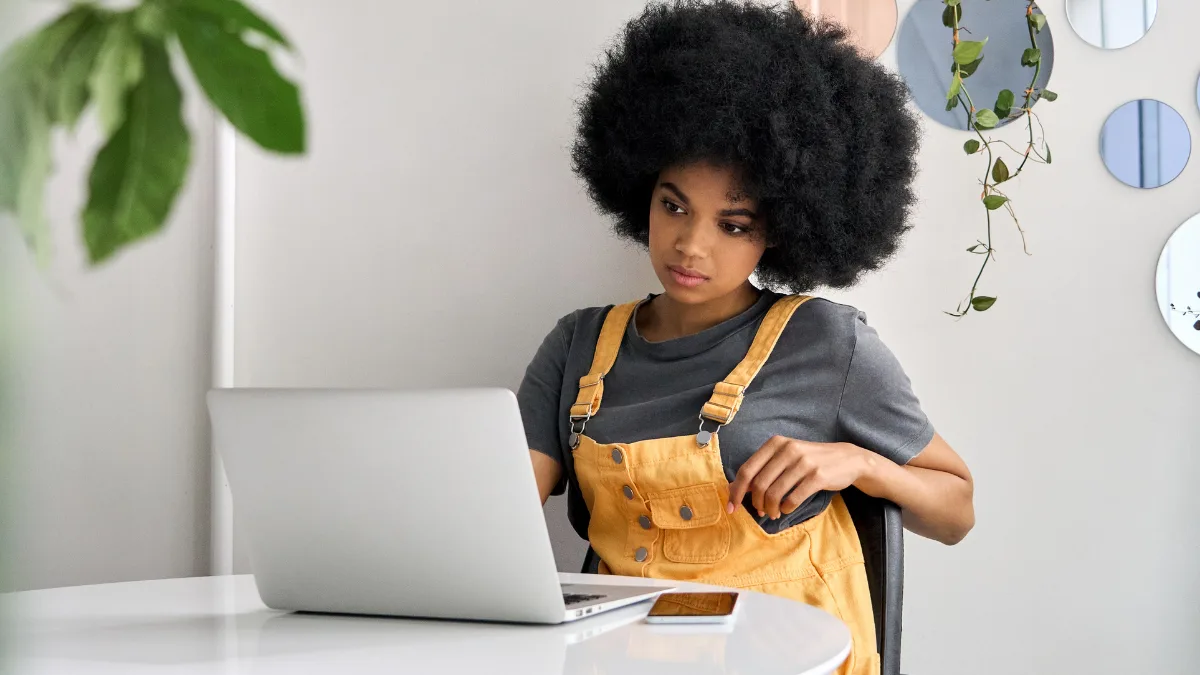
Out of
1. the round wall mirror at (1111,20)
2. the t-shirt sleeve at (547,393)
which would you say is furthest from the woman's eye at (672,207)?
the round wall mirror at (1111,20)

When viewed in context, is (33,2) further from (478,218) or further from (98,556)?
(98,556)

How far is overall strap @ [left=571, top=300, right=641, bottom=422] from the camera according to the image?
1.68 metres

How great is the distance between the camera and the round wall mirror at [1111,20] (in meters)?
1.83

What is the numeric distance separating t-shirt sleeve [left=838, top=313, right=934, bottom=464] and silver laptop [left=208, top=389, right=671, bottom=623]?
62cm

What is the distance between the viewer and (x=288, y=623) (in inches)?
40.6

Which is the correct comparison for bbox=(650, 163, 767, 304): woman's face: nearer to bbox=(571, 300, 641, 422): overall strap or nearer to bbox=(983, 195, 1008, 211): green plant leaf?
bbox=(571, 300, 641, 422): overall strap

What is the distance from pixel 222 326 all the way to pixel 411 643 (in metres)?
1.23

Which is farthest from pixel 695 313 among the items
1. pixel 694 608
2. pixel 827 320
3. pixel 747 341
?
pixel 694 608

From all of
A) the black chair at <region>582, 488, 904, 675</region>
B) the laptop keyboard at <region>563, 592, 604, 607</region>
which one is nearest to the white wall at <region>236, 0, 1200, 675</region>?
the black chair at <region>582, 488, 904, 675</region>

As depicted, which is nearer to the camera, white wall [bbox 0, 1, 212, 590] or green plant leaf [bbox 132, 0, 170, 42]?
green plant leaf [bbox 132, 0, 170, 42]

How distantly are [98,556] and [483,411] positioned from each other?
52.4 inches

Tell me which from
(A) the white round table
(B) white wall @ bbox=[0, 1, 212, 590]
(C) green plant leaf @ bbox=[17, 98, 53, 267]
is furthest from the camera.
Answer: (B) white wall @ bbox=[0, 1, 212, 590]

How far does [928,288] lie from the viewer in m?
1.95

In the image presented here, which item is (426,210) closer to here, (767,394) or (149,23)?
(767,394)
